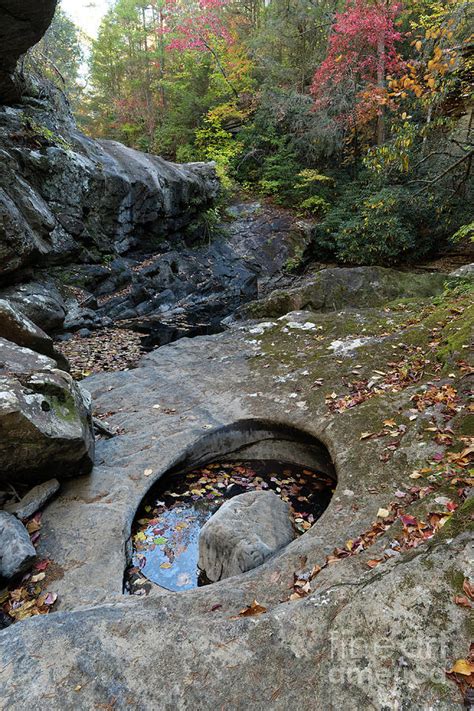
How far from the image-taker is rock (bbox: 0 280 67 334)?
33.2ft

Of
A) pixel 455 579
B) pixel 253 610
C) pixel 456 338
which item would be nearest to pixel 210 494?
pixel 253 610

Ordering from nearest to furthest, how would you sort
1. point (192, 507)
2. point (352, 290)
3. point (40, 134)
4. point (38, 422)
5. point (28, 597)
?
point (28, 597)
point (38, 422)
point (192, 507)
point (352, 290)
point (40, 134)

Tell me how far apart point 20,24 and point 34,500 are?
28.1 ft

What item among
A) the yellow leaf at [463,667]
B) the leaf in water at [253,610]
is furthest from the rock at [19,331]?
the yellow leaf at [463,667]

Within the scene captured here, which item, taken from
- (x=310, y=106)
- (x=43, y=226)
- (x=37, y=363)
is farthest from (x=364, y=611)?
(x=310, y=106)

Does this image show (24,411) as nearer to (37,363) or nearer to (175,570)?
(37,363)

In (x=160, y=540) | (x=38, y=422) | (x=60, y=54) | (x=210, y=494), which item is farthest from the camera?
(x=60, y=54)

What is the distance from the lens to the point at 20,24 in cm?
751

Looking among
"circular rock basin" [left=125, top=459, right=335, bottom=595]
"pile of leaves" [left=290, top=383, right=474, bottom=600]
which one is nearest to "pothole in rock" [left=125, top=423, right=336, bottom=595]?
"circular rock basin" [left=125, top=459, right=335, bottom=595]

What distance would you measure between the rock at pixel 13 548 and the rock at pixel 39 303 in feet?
24.2

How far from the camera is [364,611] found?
2146mm

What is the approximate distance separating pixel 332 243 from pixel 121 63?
61.2 feet

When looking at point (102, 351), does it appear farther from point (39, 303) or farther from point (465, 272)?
point (465, 272)

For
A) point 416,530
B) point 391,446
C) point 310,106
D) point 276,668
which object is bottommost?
point 391,446
